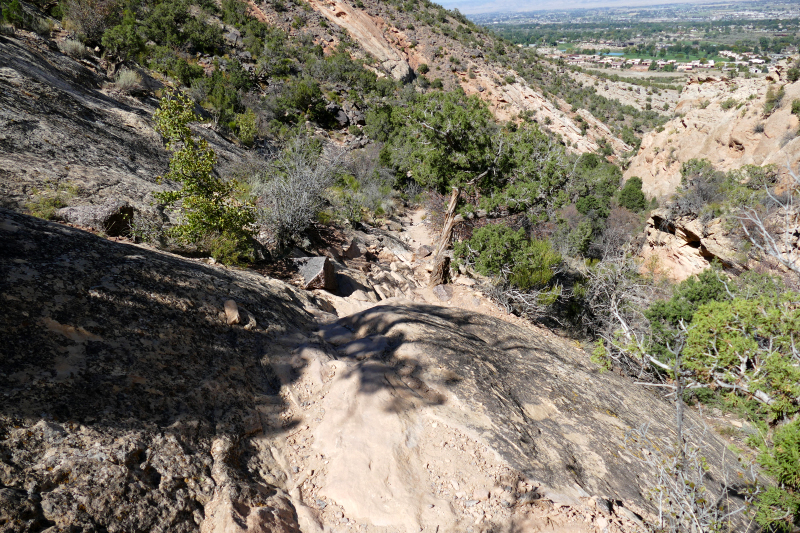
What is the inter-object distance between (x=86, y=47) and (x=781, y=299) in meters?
17.8

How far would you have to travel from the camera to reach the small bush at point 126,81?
1097cm

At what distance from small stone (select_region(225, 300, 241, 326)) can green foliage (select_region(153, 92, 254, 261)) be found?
8.21ft

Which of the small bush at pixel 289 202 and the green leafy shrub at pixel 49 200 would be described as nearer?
the green leafy shrub at pixel 49 200

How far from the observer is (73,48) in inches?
443

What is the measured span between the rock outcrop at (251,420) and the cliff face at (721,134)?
1791 centimetres

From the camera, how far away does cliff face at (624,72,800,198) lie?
56.4 feet

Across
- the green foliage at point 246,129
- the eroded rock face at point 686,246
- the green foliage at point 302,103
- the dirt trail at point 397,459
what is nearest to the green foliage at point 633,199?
the eroded rock face at point 686,246

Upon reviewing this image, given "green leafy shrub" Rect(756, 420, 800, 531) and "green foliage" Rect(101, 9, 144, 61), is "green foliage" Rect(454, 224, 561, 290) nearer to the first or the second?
"green leafy shrub" Rect(756, 420, 800, 531)

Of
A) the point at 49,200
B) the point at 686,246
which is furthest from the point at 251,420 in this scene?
the point at 686,246

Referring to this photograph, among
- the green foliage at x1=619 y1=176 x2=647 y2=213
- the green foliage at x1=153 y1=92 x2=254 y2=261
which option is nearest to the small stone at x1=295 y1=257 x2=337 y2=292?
the green foliage at x1=153 y1=92 x2=254 y2=261

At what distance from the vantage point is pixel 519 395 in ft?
12.6

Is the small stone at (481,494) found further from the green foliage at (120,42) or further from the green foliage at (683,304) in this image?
the green foliage at (120,42)

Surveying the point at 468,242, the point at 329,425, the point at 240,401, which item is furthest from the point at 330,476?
the point at 468,242

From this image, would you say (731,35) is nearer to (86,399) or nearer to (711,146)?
(711,146)
